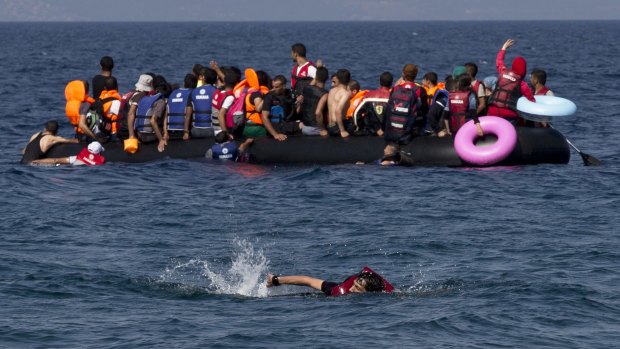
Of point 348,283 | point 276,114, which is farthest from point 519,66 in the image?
point 348,283

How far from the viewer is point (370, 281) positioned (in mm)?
12578

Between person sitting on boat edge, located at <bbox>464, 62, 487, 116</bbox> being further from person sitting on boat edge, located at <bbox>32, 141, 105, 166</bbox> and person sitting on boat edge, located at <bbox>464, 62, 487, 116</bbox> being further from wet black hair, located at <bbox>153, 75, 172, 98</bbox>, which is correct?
person sitting on boat edge, located at <bbox>32, 141, 105, 166</bbox>

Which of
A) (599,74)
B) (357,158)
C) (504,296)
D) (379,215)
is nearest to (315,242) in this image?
(379,215)

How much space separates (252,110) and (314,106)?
3.51ft

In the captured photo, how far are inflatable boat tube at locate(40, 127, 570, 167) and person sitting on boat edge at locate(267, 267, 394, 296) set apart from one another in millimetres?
7788

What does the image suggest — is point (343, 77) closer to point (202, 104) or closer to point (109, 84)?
point (202, 104)

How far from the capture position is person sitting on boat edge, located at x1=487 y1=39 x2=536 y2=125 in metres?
20.7

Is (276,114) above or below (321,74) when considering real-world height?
below

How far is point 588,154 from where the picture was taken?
22156 mm

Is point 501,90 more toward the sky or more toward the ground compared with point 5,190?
Result: more toward the sky

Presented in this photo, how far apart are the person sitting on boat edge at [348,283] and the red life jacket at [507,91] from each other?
8528 mm

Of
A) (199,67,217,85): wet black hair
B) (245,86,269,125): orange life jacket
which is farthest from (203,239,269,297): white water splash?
(199,67,217,85): wet black hair

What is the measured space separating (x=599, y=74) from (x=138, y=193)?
113ft

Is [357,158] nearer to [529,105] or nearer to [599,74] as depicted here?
[529,105]
